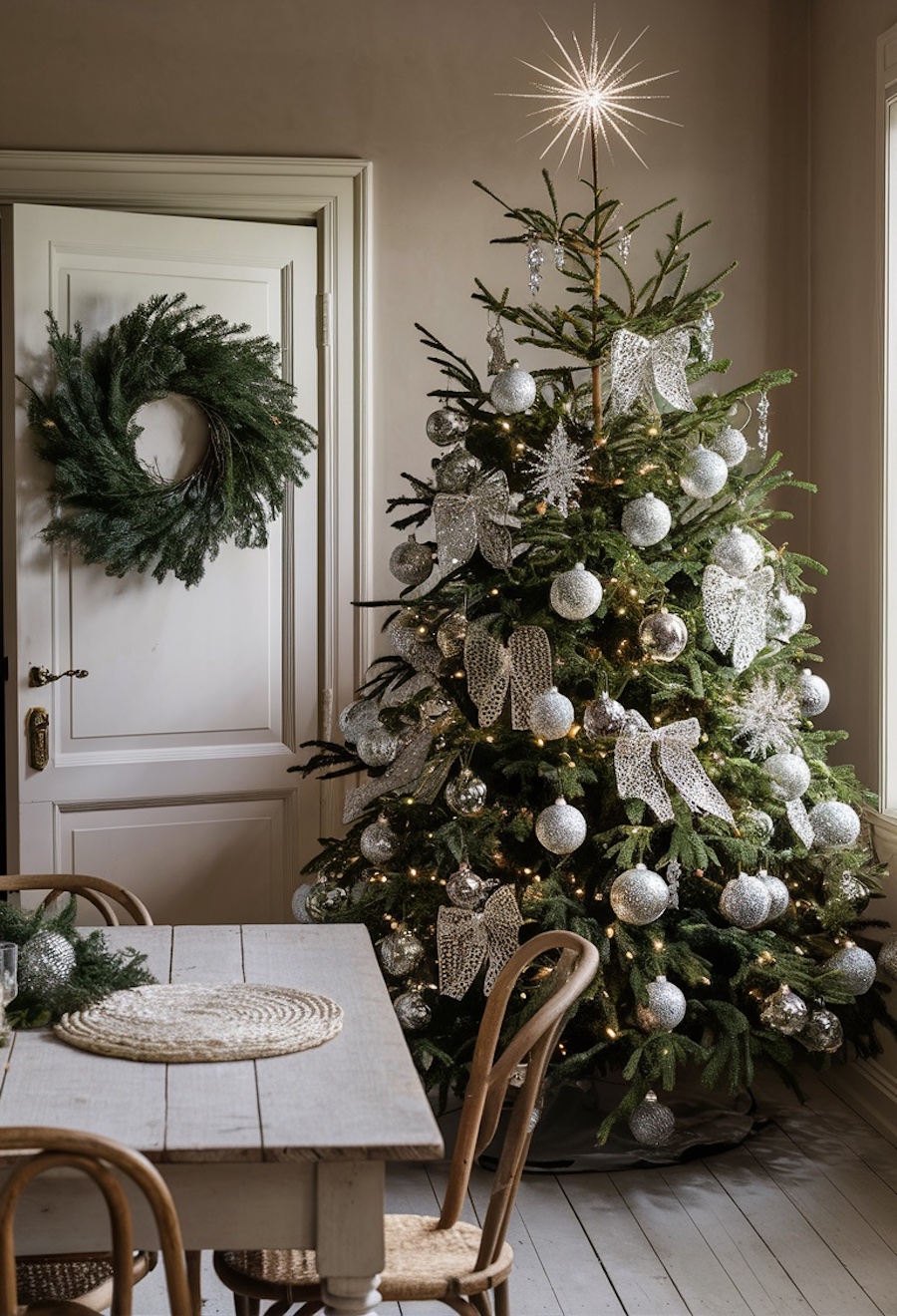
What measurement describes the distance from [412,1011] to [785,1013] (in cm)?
80

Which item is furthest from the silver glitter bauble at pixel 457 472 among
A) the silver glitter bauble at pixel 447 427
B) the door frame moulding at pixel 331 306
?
the door frame moulding at pixel 331 306

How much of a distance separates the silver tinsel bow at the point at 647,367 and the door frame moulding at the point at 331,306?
49.1 inches

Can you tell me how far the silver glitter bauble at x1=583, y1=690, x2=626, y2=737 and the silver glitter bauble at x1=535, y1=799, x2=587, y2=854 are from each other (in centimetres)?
18

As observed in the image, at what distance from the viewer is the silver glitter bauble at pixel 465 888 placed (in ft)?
9.42

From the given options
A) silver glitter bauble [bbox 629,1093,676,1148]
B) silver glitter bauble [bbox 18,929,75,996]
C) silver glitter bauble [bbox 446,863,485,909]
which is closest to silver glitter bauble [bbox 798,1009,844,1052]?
silver glitter bauble [bbox 629,1093,676,1148]

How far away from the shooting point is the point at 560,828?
2.79 metres

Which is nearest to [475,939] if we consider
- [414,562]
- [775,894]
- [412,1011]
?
[412,1011]

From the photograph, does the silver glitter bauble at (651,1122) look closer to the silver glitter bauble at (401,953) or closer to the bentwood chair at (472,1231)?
the silver glitter bauble at (401,953)

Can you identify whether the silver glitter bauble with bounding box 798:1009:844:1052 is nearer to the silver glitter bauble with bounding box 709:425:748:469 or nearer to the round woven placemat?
the silver glitter bauble with bounding box 709:425:748:469

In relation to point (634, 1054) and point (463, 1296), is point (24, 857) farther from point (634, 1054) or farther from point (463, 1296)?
point (463, 1296)

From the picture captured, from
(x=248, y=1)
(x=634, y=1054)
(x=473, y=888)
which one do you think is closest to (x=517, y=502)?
(x=473, y=888)

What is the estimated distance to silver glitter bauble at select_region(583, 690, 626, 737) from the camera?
2803mm

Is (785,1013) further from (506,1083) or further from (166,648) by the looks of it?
(166,648)

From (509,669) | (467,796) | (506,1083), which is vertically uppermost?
(509,669)
